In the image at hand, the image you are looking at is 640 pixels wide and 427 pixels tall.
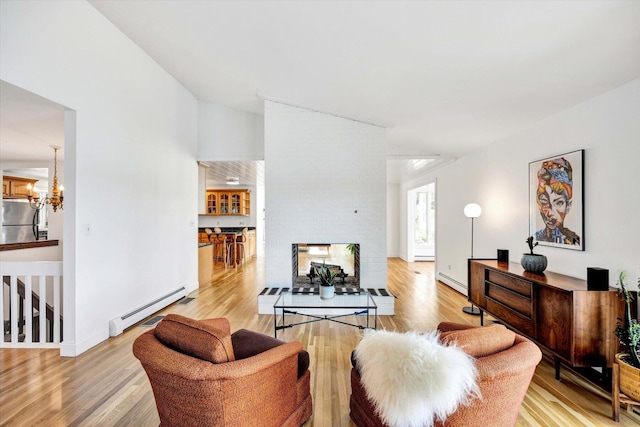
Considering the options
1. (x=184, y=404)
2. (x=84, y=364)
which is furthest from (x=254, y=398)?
(x=84, y=364)

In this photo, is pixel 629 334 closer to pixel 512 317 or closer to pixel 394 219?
pixel 512 317

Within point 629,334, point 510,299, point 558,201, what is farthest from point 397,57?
point 629,334

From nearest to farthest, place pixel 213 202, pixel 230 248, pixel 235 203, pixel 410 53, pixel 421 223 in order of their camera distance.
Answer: pixel 410 53 < pixel 230 248 < pixel 421 223 < pixel 235 203 < pixel 213 202

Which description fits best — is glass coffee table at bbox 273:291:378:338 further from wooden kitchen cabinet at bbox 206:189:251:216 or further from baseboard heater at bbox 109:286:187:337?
wooden kitchen cabinet at bbox 206:189:251:216

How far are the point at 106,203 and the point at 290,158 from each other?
2238 mm

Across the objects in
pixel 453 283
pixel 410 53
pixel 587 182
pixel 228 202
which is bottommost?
pixel 453 283

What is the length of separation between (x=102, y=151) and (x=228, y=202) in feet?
20.8

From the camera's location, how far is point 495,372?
1251 mm

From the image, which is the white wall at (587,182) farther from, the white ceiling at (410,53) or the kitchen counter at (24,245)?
the kitchen counter at (24,245)

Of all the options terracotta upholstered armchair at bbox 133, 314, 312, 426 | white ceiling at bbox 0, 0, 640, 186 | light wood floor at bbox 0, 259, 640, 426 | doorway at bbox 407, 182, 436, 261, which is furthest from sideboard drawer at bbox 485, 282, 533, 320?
doorway at bbox 407, 182, 436, 261

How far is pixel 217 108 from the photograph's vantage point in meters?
5.20

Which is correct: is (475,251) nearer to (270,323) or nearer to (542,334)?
(542,334)

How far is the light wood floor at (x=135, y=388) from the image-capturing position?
1.88 m

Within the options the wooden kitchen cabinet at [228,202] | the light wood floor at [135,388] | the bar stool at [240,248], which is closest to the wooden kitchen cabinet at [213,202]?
the wooden kitchen cabinet at [228,202]
